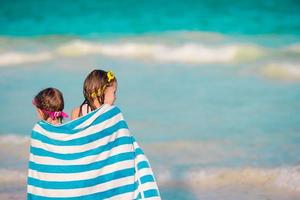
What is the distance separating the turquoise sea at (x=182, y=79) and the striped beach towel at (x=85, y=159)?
6.23 ft

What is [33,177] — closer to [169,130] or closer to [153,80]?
[169,130]

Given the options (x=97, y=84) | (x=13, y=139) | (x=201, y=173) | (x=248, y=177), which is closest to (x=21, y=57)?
(x=13, y=139)

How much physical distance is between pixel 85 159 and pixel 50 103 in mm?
307

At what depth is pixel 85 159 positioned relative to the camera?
3.54m

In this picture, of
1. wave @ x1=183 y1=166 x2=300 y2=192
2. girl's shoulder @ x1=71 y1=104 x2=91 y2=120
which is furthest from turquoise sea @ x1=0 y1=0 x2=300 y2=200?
girl's shoulder @ x1=71 y1=104 x2=91 y2=120

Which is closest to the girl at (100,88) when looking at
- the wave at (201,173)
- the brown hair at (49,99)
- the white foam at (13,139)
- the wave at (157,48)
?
the brown hair at (49,99)

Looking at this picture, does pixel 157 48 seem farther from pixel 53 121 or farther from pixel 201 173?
pixel 53 121

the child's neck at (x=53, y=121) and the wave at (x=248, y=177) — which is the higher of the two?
the child's neck at (x=53, y=121)

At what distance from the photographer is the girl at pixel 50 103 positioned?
361 centimetres

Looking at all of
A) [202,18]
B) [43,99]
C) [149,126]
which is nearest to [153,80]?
[149,126]

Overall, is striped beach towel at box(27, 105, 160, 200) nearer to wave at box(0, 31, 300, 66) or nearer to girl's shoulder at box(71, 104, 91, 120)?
girl's shoulder at box(71, 104, 91, 120)

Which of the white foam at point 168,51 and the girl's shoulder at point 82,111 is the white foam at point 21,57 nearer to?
the white foam at point 168,51

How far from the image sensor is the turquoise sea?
239 inches

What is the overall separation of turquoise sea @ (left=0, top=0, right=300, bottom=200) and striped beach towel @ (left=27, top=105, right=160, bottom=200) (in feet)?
6.23
